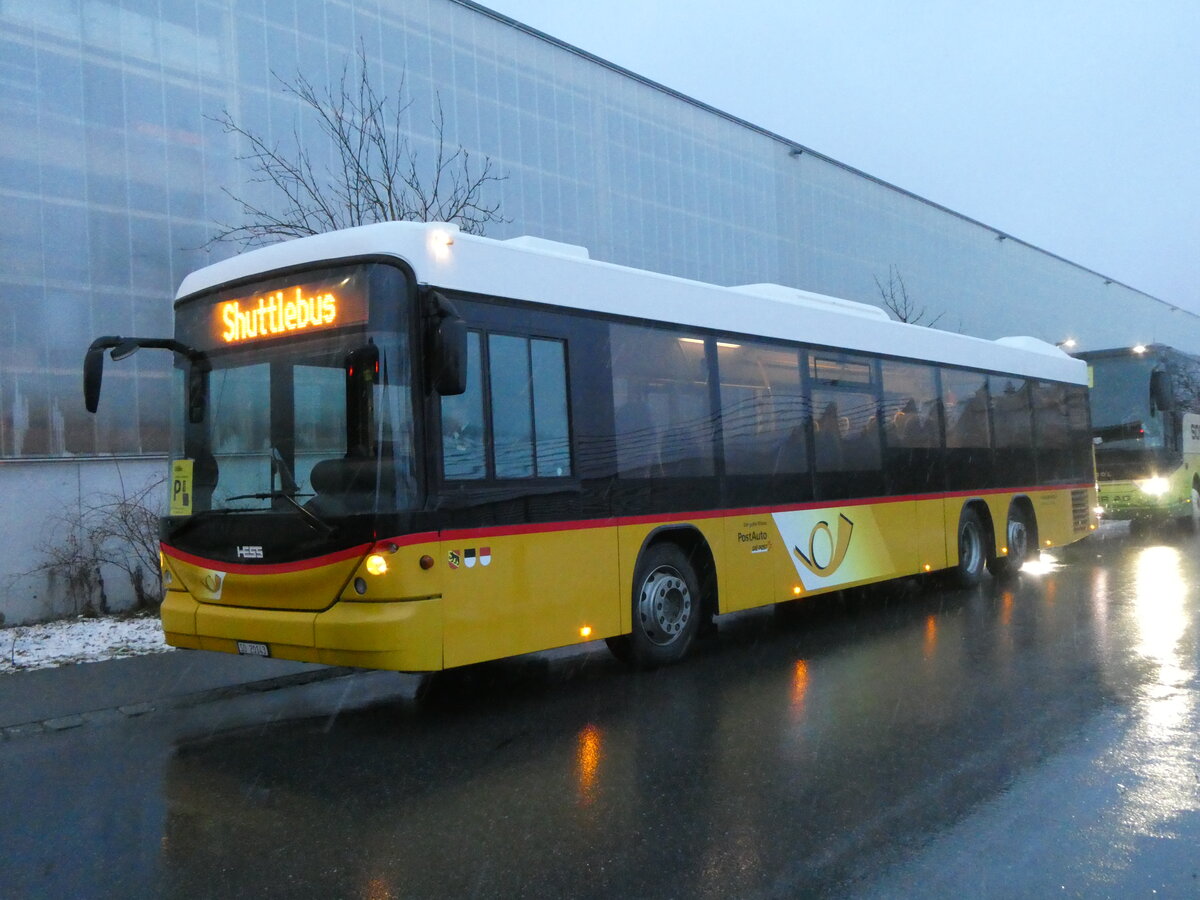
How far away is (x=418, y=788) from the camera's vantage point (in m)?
5.52

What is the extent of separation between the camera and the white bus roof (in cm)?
668

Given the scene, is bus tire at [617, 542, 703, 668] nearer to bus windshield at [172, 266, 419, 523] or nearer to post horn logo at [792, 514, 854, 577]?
post horn logo at [792, 514, 854, 577]

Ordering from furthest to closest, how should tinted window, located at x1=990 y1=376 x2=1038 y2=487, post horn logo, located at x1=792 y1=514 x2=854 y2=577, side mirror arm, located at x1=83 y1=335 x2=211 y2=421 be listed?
1. tinted window, located at x1=990 y1=376 x2=1038 y2=487
2. post horn logo, located at x1=792 y1=514 x2=854 y2=577
3. side mirror arm, located at x1=83 y1=335 x2=211 y2=421

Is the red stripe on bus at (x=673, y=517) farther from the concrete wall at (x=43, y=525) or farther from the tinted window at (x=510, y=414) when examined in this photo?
the concrete wall at (x=43, y=525)

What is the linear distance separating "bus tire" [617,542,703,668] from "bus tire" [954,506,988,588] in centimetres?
562

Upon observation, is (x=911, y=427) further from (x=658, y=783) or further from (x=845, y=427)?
(x=658, y=783)

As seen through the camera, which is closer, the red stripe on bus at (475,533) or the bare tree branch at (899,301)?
the red stripe on bus at (475,533)

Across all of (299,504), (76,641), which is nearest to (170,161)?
(76,641)

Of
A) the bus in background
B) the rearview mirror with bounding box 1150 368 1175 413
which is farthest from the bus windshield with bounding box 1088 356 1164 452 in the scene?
the rearview mirror with bounding box 1150 368 1175 413

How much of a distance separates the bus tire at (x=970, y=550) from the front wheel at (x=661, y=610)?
5613 millimetres

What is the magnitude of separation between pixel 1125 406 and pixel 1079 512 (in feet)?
23.1

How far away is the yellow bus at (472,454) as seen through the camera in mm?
6414

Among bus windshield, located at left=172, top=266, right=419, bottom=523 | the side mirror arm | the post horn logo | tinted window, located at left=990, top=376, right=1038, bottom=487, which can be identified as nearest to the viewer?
bus windshield, located at left=172, top=266, right=419, bottom=523

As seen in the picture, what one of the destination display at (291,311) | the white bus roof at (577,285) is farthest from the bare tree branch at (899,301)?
the destination display at (291,311)
